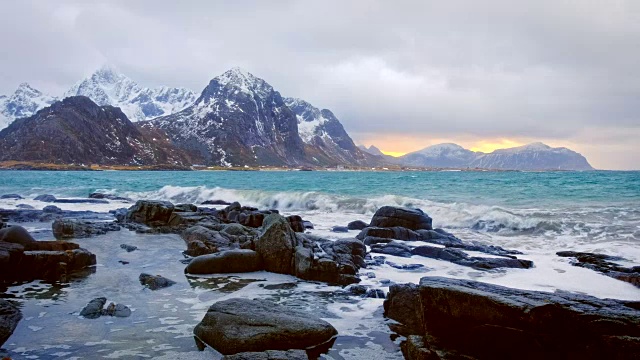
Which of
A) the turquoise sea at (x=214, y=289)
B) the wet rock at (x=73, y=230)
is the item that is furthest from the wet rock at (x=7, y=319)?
the wet rock at (x=73, y=230)

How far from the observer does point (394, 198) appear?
1666 inches

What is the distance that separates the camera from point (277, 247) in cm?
1482

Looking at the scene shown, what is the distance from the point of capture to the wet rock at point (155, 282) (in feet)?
40.3

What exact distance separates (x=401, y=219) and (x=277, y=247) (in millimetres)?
11454

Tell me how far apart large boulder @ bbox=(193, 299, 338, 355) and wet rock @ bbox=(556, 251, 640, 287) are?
10686 millimetres

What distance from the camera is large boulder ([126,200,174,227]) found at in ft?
89.5

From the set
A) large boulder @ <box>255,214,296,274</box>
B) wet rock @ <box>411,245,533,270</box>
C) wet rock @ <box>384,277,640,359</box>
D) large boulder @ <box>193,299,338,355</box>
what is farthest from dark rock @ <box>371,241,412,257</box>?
wet rock @ <box>384,277,640,359</box>

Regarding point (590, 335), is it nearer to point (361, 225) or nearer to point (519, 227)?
point (361, 225)

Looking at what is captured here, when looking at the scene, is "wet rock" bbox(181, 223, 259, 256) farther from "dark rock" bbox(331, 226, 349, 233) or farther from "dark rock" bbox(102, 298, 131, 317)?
"dark rock" bbox(102, 298, 131, 317)

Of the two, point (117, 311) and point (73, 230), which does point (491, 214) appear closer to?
point (73, 230)

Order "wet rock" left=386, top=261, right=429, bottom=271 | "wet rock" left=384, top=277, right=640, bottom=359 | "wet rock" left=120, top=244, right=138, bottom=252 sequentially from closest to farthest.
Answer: "wet rock" left=384, top=277, right=640, bottom=359 → "wet rock" left=386, top=261, right=429, bottom=271 → "wet rock" left=120, top=244, right=138, bottom=252

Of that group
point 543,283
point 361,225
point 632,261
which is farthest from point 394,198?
point 543,283

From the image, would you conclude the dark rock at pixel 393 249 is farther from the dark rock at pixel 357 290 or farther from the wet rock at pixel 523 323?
the wet rock at pixel 523 323

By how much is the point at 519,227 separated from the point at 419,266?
1411 cm
